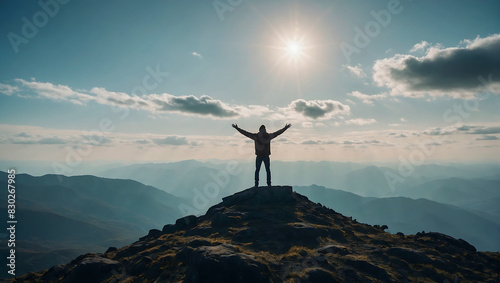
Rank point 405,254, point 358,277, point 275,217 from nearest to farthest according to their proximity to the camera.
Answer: point 358,277 → point 405,254 → point 275,217

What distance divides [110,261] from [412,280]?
21.7m

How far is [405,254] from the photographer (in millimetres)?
17859

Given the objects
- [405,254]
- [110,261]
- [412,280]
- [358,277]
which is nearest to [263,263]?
[358,277]

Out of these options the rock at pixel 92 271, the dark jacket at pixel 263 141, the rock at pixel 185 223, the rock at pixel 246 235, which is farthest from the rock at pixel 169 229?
the dark jacket at pixel 263 141

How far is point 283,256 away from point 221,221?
844 centimetres

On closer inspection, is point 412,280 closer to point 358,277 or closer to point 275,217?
point 358,277

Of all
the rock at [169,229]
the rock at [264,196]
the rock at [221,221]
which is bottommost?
the rock at [169,229]

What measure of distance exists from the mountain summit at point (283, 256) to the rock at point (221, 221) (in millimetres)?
95

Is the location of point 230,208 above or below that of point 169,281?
above

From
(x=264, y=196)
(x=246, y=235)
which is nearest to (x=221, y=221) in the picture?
(x=246, y=235)

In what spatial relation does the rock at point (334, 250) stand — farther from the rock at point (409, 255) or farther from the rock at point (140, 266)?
the rock at point (140, 266)

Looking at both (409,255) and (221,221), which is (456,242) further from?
(221,221)

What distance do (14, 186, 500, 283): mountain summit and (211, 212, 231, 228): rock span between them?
10 centimetres

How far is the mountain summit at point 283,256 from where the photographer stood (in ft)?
49.1
